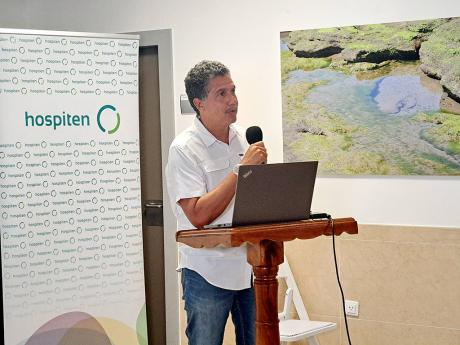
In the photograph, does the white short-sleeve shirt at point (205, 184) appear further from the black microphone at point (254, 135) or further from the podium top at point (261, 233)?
the podium top at point (261, 233)

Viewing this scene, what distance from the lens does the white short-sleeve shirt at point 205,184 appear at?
2.20 meters

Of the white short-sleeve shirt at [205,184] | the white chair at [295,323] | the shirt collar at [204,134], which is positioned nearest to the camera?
the white short-sleeve shirt at [205,184]

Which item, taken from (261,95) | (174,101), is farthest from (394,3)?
(174,101)

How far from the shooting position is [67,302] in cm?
356

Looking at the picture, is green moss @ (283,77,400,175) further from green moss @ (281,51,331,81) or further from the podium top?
the podium top

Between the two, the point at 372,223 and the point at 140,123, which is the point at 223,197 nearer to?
the point at 372,223

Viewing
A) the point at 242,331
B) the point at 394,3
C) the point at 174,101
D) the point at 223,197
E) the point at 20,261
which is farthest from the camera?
the point at 174,101

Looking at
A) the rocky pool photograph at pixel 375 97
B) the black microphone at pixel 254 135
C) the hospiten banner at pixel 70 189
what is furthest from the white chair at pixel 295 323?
the black microphone at pixel 254 135

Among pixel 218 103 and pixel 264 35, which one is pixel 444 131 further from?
pixel 218 103

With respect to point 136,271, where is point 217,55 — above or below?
above

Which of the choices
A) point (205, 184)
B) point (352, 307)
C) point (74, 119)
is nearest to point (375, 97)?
point (352, 307)

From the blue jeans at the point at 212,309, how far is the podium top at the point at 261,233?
1.61ft

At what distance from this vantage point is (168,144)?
3801mm

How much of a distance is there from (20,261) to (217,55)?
5.12 feet
